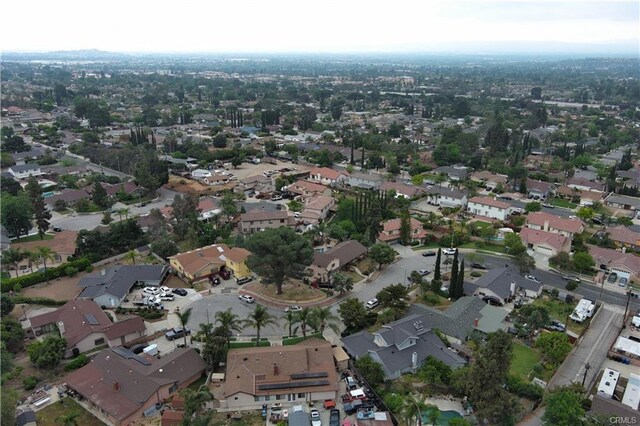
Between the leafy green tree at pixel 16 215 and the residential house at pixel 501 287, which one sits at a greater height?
the leafy green tree at pixel 16 215

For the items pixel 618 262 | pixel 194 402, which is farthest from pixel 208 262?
pixel 618 262

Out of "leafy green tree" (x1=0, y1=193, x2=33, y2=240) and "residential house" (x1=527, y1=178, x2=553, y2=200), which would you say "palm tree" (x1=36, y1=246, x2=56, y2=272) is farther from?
"residential house" (x1=527, y1=178, x2=553, y2=200)

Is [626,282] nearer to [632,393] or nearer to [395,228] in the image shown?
[632,393]

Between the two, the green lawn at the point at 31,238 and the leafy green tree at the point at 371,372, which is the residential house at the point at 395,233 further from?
the green lawn at the point at 31,238

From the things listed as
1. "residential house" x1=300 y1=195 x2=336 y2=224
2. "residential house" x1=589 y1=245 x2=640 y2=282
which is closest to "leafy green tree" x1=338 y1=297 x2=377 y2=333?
"residential house" x1=300 y1=195 x2=336 y2=224

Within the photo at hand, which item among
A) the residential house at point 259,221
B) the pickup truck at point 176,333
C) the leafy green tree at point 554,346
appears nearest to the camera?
the leafy green tree at point 554,346

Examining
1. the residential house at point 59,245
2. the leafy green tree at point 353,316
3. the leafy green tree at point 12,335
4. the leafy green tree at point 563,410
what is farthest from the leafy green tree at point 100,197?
the leafy green tree at point 563,410
